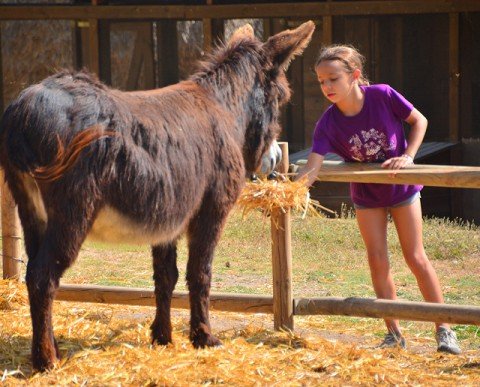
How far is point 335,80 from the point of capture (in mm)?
5102

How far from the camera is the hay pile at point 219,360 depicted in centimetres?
453

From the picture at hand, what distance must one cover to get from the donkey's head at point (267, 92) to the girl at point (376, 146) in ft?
1.15

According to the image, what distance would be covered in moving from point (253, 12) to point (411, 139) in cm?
822

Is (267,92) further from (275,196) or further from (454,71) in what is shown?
(454,71)

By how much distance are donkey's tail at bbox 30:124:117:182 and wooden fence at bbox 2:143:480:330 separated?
1.40 meters

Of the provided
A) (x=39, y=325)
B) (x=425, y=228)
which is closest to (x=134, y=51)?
(x=425, y=228)

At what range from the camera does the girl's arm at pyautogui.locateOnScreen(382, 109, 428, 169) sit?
5.00m

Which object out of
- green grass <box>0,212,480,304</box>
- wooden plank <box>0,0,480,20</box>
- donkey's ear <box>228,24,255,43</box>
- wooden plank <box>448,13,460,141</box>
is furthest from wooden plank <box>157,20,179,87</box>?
donkey's ear <box>228,24,255,43</box>

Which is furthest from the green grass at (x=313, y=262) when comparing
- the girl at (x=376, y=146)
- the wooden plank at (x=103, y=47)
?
the wooden plank at (x=103, y=47)

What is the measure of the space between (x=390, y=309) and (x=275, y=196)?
0.91 metres

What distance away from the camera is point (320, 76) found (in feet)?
16.9

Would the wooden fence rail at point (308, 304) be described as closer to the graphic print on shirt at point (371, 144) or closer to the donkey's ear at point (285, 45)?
the graphic print on shirt at point (371, 144)

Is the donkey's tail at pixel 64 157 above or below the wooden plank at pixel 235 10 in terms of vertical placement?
below

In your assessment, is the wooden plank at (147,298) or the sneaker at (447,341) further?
the wooden plank at (147,298)
